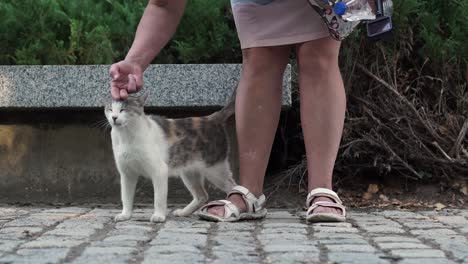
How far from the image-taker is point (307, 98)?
383 cm

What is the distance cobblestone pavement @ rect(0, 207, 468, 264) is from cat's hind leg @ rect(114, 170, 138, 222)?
77 millimetres

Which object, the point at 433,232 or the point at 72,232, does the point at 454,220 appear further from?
the point at 72,232

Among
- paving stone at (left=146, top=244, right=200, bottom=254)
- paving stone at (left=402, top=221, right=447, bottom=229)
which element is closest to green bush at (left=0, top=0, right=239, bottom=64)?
paving stone at (left=402, top=221, right=447, bottom=229)

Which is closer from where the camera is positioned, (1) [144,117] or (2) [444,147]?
(1) [144,117]

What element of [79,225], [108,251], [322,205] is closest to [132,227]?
[79,225]

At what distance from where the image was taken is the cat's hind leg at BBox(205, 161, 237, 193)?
4.46 m

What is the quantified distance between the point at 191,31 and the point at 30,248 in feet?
8.26

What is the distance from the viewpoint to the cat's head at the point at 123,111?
3992mm

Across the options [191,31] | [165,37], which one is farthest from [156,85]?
[165,37]

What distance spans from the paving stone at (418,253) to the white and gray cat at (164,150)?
1.31 meters

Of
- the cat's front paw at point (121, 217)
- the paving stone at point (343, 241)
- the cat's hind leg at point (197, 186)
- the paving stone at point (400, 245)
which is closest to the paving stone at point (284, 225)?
the paving stone at point (343, 241)

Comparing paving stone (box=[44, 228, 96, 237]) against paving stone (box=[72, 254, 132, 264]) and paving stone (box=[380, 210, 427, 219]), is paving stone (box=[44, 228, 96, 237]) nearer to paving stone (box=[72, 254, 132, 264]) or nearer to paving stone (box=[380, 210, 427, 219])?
paving stone (box=[72, 254, 132, 264])

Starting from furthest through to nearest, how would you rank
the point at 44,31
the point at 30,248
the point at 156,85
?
the point at 44,31, the point at 156,85, the point at 30,248

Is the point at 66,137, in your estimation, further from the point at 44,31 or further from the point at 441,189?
the point at 441,189
